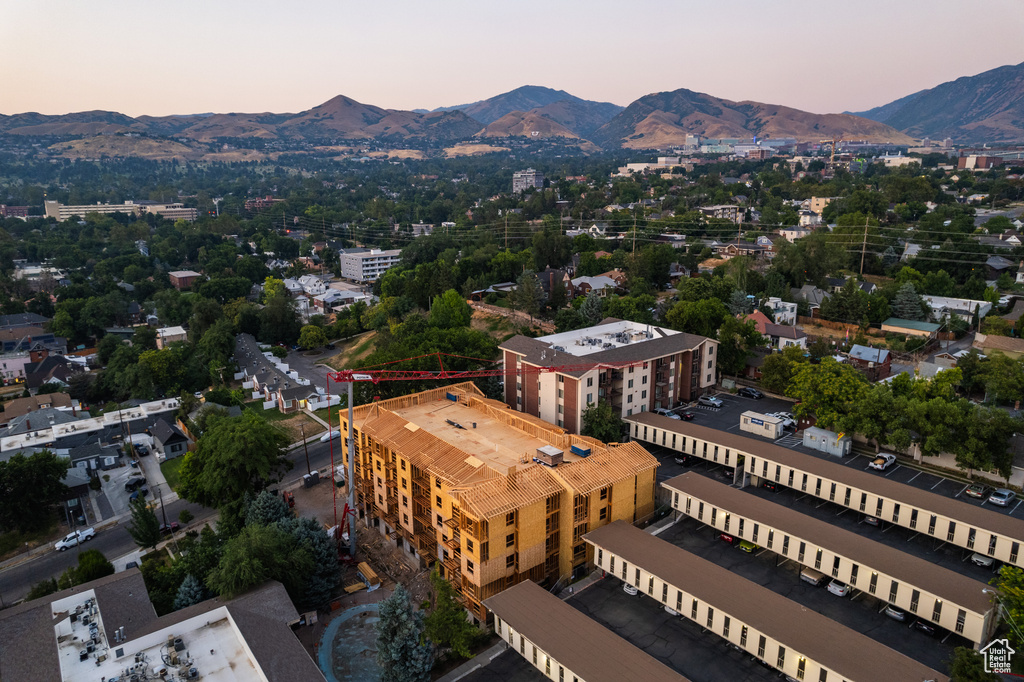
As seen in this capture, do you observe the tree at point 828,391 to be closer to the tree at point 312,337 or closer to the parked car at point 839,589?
the parked car at point 839,589

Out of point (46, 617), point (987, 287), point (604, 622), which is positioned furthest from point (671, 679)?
point (987, 287)

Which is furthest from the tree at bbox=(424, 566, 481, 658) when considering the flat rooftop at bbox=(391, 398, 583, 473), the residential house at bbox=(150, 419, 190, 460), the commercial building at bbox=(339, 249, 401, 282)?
the commercial building at bbox=(339, 249, 401, 282)

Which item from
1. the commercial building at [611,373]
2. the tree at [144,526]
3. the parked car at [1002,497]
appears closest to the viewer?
the parked car at [1002,497]

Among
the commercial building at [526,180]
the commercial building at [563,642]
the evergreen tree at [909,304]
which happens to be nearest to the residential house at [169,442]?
the commercial building at [563,642]

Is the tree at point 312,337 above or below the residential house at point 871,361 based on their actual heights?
below

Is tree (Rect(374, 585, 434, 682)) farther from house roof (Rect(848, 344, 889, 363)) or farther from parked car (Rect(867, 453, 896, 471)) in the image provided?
house roof (Rect(848, 344, 889, 363))

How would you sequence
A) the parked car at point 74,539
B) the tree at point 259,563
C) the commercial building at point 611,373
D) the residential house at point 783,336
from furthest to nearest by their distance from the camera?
the residential house at point 783,336 < the commercial building at point 611,373 < the parked car at point 74,539 < the tree at point 259,563

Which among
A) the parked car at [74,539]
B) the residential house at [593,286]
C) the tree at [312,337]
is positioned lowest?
the parked car at [74,539]

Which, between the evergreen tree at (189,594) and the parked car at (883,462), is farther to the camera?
the parked car at (883,462)
